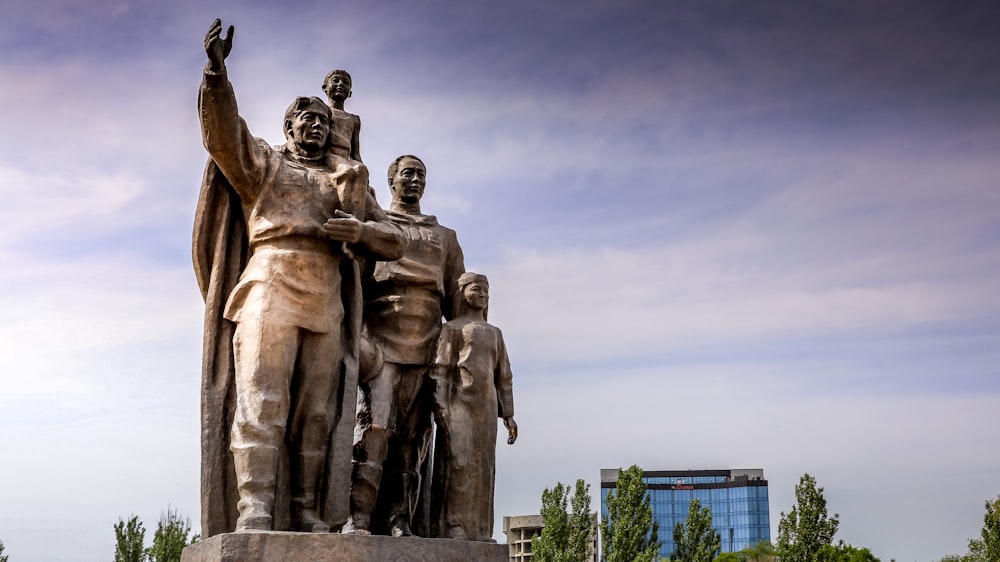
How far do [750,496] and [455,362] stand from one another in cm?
11506

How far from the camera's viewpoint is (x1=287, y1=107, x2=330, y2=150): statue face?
→ 820cm

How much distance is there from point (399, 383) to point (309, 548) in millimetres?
2000

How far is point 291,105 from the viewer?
8297mm

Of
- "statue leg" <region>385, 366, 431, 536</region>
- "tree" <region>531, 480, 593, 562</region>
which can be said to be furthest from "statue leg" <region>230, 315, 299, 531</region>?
"tree" <region>531, 480, 593, 562</region>

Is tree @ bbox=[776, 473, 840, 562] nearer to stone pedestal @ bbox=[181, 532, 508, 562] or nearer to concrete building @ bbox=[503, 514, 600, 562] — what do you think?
stone pedestal @ bbox=[181, 532, 508, 562]

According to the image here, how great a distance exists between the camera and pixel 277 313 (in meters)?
7.54

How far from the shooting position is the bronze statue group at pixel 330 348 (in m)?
7.52

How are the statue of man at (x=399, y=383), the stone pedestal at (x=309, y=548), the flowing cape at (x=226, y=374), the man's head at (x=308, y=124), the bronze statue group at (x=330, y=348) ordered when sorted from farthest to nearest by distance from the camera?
1. the statue of man at (x=399, y=383)
2. the man's head at (x=308, y=124)
3. the flowing cape at (x=226, y=374)
4. the bronze statue group at (x=330, y=348)
5. the stone pedestal at (x=309, y=548)

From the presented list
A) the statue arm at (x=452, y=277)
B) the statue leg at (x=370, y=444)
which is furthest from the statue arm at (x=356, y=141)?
the statue leg at (x=370, y=444)

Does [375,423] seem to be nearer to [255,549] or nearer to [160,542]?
[255,549]

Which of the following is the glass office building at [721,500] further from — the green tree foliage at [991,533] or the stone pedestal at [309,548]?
the stone pedestal at [309,548]

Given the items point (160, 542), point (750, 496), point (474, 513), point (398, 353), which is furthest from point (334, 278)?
point (750, 496)

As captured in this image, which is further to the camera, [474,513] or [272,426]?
[474,513]

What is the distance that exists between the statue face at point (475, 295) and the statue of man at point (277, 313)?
1.15 metres
